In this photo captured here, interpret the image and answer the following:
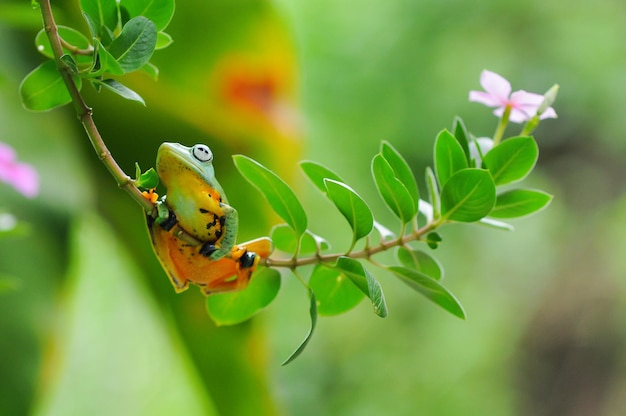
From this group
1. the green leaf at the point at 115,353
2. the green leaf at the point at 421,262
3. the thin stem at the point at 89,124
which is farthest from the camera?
the green leaf at the point at 115,353

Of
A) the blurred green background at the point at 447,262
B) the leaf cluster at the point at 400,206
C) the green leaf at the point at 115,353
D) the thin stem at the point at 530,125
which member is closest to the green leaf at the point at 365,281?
the leaf cluster at the point at 400,206

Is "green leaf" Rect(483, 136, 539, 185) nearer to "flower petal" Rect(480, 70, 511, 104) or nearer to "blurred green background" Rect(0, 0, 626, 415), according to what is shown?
"flower petal" Rect(480, 70, 511, 104)

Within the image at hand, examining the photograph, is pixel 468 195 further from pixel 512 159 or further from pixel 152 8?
pixel 152 8

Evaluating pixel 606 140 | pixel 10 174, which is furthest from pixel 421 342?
pixel 10 174

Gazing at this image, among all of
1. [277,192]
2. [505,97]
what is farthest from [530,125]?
[277,192]

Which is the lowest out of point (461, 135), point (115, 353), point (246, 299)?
point (115, 353)

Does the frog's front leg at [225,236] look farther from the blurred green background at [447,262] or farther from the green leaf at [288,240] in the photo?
the blurred green background at [447,262]
